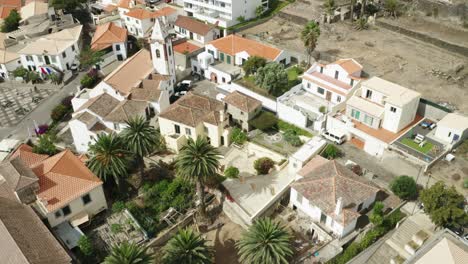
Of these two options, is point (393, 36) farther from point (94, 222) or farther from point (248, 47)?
point (94, 222)

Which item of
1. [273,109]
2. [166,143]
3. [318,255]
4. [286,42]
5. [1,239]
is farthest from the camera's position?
[286,42]

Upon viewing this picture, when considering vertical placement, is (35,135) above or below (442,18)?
below

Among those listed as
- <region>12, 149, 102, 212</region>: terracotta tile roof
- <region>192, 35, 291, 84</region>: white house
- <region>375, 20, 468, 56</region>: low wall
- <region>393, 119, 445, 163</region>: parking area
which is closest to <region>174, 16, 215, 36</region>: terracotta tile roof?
<region>192, 35, 291, 84</region>: white house

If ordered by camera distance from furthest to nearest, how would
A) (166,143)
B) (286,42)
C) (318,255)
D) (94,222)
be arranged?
(286,42), (166,143), (94,222), (318,255)

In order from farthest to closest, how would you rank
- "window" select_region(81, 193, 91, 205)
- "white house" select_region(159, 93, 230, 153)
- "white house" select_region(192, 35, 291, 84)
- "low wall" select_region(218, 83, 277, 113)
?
1. "white house" select_region(192, 35, 291, 84)
2. "low wall" select_region(218, 83, 277, 113)
3. "white house" select_region(159, 93, 230, 153)
4. "window" select_region(81, 193, 91, 205)

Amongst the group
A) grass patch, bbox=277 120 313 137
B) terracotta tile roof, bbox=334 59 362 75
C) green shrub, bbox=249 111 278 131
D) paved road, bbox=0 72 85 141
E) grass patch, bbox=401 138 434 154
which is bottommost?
paved road, bbox=0 72 85 141

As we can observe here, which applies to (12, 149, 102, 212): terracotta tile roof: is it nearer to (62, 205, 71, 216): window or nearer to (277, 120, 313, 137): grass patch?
(62, 205, 71, 216): window

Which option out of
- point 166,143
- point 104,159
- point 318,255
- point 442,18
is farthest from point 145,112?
point 442,18
